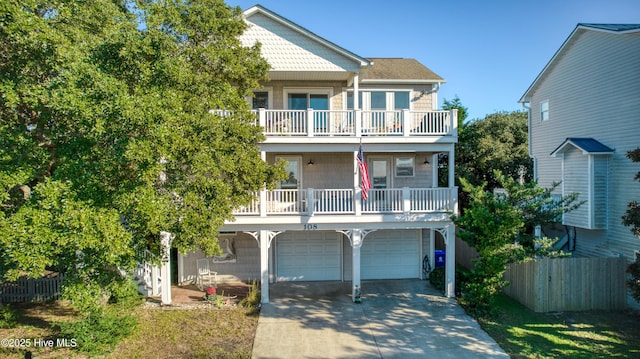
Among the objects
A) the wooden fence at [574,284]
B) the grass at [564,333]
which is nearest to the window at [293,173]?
the wooden fence at [574,284]

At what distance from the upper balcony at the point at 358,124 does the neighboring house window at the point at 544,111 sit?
6.96m

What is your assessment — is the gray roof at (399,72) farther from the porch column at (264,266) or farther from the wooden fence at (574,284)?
the wooden fence at (574,284)

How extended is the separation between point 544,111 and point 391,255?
10.2m

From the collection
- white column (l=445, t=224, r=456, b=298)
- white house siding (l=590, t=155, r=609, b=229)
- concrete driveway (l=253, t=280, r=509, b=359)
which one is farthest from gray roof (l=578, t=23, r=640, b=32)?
concrete driveway (l=253, t=280, r=509, b=359)

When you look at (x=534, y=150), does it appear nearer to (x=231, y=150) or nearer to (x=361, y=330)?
(x=361, y=330)

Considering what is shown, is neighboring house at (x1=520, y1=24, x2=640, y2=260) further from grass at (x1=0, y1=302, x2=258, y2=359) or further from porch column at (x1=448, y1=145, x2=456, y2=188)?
grass at (x1=0, y1=302, x2=258, y2=359)

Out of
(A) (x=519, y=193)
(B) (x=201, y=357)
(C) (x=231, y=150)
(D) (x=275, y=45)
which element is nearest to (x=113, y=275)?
(B) (x=201, y=357)

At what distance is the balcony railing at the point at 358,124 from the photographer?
12.0m

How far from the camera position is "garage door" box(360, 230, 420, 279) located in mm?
14523

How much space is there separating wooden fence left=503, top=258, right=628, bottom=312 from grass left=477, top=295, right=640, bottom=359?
29 centimetres

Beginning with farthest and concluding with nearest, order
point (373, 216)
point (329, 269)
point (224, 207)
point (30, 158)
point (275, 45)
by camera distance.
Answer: point (329, 269) < point (275, 45) < point (373, 216) < point (224, 207) < point (30, 158)

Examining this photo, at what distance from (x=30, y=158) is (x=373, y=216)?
31.3 ft

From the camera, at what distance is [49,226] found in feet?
21.6

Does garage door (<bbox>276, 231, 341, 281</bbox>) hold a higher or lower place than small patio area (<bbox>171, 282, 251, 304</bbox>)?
higher
